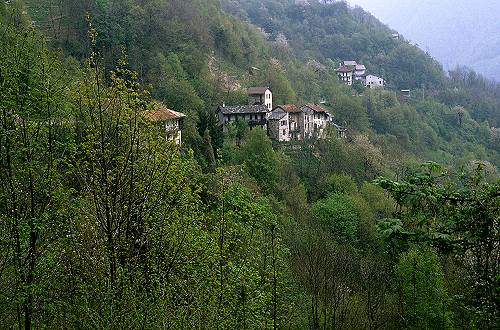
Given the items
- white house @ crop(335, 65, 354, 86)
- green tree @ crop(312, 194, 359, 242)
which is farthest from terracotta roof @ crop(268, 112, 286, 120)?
white house @ crop(335, 65, 354, 86)

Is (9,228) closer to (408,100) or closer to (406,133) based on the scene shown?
(406,133)

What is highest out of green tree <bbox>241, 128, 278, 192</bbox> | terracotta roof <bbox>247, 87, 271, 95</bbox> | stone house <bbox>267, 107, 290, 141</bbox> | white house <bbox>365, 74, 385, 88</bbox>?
white house <bbox>365, 74, 385, 88</bbox>

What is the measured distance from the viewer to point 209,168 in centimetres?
3106

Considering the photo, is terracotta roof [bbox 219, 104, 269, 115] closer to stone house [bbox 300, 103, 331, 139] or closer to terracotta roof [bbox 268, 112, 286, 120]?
terracotta roof [bbox 268, 112, 286, 120]

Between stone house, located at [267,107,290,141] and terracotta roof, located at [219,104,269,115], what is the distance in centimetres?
121

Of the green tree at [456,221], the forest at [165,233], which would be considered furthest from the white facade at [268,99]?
the green tree at [456,221]

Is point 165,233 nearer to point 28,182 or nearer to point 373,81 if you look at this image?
point 28,182

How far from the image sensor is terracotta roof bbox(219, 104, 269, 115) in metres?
46.0

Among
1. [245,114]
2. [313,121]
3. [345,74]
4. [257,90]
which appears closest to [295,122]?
[313,121]

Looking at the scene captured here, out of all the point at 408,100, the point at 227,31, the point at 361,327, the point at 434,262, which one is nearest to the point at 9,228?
the point at 361,327

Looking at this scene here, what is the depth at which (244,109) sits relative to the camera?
4653 cm

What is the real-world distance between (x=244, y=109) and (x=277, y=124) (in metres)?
3.61

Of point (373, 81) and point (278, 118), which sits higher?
point (373, 81)

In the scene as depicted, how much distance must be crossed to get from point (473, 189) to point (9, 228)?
20.6 ft
